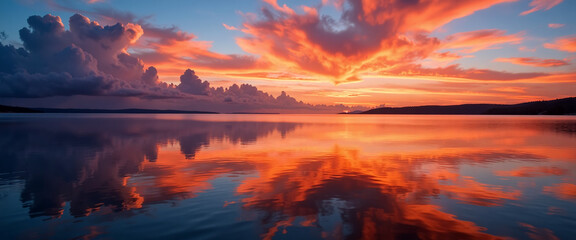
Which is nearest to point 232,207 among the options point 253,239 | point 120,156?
point 253,239

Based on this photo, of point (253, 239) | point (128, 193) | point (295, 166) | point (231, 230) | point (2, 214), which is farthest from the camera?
point (295, 166)

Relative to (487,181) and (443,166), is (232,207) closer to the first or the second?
(487,181)

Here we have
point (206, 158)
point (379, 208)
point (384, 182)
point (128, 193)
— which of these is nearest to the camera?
point (379, 208)

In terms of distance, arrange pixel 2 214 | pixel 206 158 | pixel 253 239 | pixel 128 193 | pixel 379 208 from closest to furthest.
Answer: pixel 253 239
pixel 2 214
pixel 379 208
pixel 128 193
pixel 206 158

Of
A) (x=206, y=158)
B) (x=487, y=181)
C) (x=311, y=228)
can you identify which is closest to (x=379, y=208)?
(x=311, y=228)

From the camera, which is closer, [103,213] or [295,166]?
[103,213]

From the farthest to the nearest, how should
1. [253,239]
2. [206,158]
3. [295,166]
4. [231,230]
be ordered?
[206,158], [295,166], [231,230], [253,239]

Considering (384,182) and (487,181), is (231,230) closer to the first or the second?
(384,182)

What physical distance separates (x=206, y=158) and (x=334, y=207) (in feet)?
55.7

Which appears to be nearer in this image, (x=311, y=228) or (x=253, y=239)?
(x=253, y=239)

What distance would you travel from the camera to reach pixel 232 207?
507 inches

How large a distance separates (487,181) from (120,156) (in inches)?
→ 1147

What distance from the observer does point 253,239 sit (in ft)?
32.0

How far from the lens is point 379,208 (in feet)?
41.9
